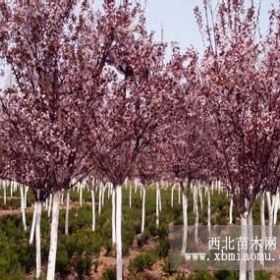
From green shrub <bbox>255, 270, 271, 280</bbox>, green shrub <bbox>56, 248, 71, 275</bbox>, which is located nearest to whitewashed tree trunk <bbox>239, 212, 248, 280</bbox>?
green shrub <bbox>255, 270, 271, 280</bbox>

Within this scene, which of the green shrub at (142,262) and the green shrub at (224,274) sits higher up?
the green shrub at (142,262)

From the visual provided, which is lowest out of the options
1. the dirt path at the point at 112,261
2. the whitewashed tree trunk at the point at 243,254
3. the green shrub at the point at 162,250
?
the dirt path at the point at 112,261

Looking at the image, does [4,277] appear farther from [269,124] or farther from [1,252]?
[269,124]

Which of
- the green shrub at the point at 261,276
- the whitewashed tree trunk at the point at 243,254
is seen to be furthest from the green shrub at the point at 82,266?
the whitewashed tree trunk at the point at 243,254

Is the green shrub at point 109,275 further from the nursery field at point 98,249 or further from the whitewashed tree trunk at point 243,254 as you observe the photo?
the whitewashed tree trunk at point 243,254

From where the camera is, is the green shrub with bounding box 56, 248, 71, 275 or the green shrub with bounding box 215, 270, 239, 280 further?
the green shrub with bounding box 56, 248, 71, 275

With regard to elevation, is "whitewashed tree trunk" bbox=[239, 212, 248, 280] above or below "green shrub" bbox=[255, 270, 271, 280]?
above

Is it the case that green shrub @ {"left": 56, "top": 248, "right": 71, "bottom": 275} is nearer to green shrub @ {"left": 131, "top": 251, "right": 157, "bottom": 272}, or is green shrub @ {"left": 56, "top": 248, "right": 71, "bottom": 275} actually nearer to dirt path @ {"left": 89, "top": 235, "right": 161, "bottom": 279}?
dirt path @ {"left": 89, "top": 235, "right": 161, "bottom": 279}

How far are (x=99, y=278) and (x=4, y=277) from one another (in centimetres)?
Answer: 286

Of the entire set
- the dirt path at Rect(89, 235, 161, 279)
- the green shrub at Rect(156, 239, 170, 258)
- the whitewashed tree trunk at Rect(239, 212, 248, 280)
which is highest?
the whitewashed tree trunk at Rect(239, 212, 248, 280)

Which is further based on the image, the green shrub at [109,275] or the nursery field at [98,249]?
the nursery field at [98,249]

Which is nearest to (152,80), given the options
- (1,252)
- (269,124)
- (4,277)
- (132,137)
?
(132,137)

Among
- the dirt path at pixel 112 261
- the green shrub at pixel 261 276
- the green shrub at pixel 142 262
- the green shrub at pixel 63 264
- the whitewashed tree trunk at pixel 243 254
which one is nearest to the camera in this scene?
the whitewashed tree trunk at pixel 243 254

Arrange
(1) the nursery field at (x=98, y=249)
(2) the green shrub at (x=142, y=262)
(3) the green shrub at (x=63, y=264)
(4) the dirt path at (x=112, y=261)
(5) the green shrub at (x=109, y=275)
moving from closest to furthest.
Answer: (5) the green shrub at (x=109, y=275) → (1) the nursery field at (x=98, y=249) → (3) the green shrub at (x=63, y=264) → (2) the green shrub at (x=142, y=262) → (4) the dirt path at (x=112, y=261)
